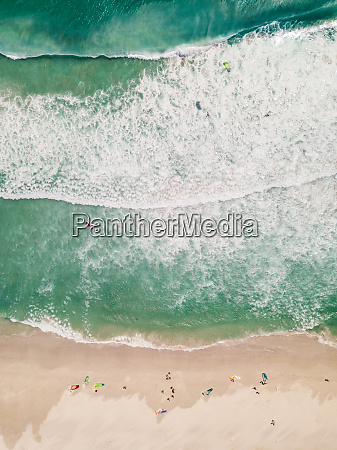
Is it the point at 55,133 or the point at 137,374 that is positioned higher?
the point at 55,133

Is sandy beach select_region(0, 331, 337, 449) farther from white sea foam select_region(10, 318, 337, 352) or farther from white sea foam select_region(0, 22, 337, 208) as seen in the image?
white sea foam select_region(0, 22, 337, 208)

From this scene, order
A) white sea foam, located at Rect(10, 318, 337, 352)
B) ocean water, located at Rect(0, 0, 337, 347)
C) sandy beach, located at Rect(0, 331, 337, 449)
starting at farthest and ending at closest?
white sea foam, located at Rect(10, 318, 337, 352), ocean water, located at Rect(0, 0, 337, 347), sandy beach, located at Rect(0, 331, 337, 449)

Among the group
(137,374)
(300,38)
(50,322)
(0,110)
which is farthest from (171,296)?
(300,38)

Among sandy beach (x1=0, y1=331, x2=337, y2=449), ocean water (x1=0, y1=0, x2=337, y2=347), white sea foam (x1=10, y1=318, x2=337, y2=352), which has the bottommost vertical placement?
sandy beach (x1=0, y1=331, x2=337, y2=449)

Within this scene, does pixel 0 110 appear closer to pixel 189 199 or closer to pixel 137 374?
pixel 189 199

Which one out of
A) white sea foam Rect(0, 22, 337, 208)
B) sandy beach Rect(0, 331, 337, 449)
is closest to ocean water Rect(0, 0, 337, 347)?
white sea foam Rect(0, 22, 337, 208)

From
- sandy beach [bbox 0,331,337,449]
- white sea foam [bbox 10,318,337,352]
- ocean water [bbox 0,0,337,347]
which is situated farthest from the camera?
white sea foam [bbox 10,318,337,352]
